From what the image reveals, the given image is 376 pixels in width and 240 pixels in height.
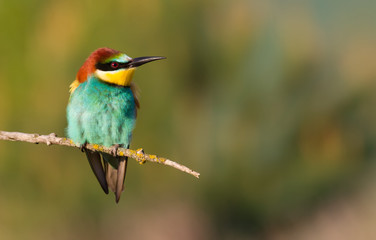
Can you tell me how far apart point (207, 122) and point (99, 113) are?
4.63m

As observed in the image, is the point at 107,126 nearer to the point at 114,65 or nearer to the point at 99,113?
the point at 99,113

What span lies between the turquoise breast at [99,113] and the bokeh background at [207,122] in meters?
3.38

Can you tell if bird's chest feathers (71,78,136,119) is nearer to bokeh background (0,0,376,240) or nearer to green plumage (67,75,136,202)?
green plumage (67,75,136,202)

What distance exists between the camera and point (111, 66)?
2410mm

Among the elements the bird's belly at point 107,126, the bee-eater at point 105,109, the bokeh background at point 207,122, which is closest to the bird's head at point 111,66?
the bee-eater at point 105,109

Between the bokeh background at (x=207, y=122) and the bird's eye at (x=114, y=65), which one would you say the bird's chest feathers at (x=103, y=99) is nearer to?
the bird's eye at (x=114, y=65)

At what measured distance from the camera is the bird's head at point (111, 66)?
2352 mm

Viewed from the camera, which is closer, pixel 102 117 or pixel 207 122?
pixel 102 117

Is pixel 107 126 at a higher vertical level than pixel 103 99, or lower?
lower

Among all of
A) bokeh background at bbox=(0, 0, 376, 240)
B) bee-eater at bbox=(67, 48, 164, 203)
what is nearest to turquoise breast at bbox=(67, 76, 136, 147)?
bee-eater at bbox=(67, 48, 164, 203)

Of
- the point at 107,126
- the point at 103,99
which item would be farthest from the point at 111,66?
the point at 107,126

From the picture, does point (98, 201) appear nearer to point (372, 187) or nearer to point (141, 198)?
point (141, 198)

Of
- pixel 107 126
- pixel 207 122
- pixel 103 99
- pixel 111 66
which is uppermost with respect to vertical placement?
pixel 111 66

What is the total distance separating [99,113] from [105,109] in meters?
0.03
